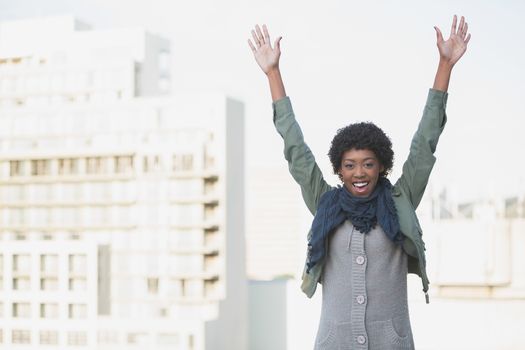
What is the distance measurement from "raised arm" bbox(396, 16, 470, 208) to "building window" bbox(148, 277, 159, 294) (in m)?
28.8

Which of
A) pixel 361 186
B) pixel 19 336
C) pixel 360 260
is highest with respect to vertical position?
pixel 361 186

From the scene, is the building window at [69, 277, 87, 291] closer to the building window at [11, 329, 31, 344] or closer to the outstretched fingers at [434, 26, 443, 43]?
the building window at [11, 329, 31, 344]

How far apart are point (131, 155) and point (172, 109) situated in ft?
6.78

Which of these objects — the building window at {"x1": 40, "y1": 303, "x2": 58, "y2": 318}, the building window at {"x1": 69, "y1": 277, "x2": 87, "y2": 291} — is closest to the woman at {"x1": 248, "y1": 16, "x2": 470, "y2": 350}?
the building window at {"x1": 40, "y1": 303, "x2": 58, "y2": 318}

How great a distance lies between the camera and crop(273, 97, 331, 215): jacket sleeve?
166cm

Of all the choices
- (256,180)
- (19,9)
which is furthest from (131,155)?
(256,180)

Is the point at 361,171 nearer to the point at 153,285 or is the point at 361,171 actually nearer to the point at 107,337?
the point at 107,337

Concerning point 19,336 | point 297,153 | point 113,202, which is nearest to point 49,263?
point 19,336

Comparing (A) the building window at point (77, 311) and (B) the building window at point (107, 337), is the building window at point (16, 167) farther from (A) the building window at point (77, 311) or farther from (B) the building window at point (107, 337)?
(B) the building window at point (107, 337)

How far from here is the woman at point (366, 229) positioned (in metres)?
1.59

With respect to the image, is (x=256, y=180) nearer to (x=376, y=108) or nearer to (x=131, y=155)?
(x=376, y=108)

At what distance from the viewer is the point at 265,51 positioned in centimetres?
176

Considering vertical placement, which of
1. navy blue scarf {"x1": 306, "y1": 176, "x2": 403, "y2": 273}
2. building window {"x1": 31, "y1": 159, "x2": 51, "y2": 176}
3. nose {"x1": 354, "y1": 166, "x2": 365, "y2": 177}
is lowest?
navy blue scarf {"x1": 306, "y1": 176, "x2": 403, "y2": 273}

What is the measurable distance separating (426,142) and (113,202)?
29625 mm
